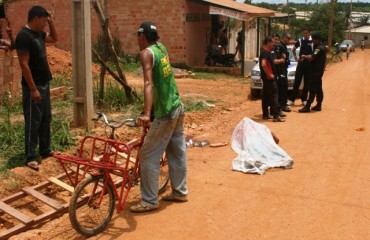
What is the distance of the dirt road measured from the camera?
4.60m

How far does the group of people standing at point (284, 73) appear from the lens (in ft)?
32.1

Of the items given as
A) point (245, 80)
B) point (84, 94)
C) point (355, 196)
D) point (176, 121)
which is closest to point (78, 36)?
point (84, 94)

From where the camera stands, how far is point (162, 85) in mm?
4887

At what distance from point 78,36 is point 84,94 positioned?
98 centimetres

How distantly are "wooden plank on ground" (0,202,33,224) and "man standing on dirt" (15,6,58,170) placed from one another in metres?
0.94

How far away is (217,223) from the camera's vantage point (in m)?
4.78

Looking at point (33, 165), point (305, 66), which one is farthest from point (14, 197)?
point (305, 66)

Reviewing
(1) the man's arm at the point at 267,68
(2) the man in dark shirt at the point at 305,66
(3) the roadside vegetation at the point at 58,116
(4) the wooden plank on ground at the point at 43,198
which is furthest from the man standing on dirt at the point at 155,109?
(2) the man in dark shirt at the point at 305,66

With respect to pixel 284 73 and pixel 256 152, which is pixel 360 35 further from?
pixel 256 152

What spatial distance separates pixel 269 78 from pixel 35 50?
5.45 m

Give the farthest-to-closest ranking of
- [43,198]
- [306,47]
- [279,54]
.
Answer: [306,47] → [279,54] → [43,198]

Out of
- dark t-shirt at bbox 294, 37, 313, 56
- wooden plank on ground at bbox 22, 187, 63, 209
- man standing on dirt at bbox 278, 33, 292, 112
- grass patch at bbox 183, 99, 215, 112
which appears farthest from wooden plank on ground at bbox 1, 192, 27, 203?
dark t-shirt at bbox 294, 37, 313, 56

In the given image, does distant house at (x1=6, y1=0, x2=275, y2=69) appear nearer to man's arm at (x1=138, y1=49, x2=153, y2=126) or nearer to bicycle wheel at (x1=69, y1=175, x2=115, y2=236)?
man's arm at (x1=138, y1=49, x2=153, y2=126)

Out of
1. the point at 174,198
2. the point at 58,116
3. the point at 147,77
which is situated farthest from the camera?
the point at 58,116
